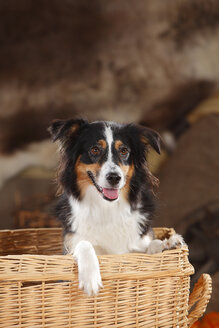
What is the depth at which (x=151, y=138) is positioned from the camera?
191cm

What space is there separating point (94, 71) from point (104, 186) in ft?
9.34

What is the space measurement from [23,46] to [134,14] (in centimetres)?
119

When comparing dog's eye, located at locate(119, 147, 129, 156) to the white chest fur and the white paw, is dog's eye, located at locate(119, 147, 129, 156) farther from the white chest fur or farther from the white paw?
the white paw

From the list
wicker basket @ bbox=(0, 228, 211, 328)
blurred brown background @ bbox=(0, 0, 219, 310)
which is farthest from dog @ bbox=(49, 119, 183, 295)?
blurred brown background @ bbox=(0, 0, 219, 310)

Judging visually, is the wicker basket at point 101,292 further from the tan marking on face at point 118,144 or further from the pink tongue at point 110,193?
the tan marking on face at point 118,144

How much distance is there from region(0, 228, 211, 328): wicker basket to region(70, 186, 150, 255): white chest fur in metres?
0.32

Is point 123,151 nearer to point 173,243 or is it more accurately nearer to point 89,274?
point 173,243

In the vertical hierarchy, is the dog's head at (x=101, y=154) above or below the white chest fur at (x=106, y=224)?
above

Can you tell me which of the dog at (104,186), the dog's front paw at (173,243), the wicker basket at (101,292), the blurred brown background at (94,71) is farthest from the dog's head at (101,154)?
the blurred brown background at (94,71)

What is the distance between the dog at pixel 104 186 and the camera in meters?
1.83

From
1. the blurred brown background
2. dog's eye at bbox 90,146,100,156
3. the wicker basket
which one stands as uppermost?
the blurred brown background

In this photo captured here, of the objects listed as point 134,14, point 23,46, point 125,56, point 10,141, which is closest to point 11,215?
point 10,141

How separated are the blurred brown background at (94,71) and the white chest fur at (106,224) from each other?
7.90 ft

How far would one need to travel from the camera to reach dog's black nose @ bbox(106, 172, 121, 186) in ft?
5.67
